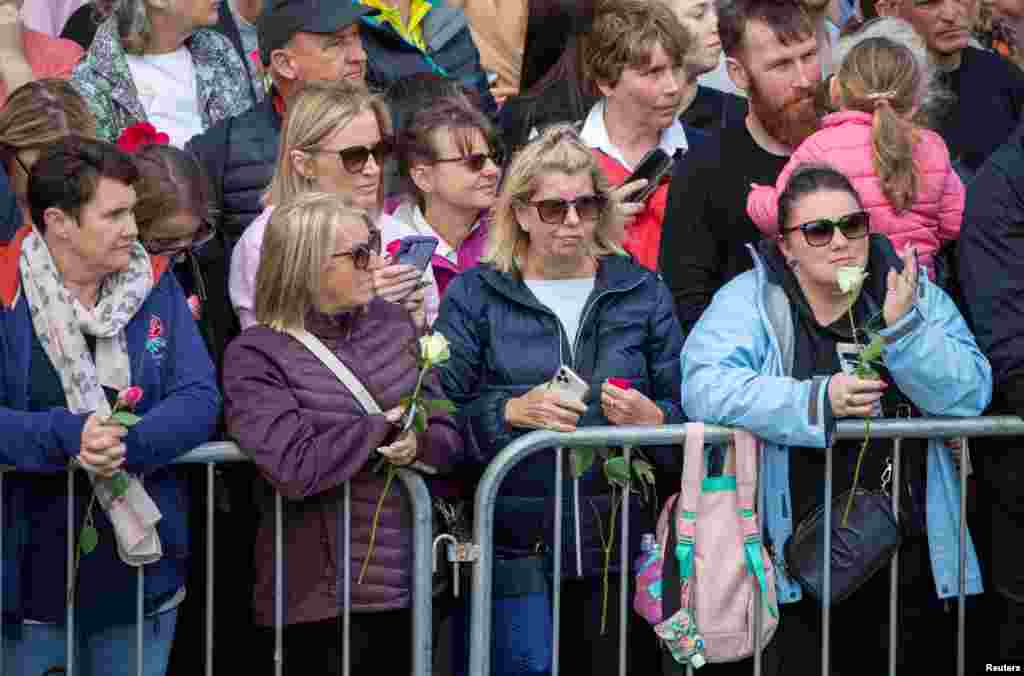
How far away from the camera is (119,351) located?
6.41 m

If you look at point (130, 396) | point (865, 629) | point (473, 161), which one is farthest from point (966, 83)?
point (130, 396)

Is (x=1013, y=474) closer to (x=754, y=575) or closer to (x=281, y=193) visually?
(x=754, y=575)

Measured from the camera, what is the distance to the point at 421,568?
645 centimetres

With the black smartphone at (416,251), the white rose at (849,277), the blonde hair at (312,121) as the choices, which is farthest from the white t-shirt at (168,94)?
the white rose at (849,277)

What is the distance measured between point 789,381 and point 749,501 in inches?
15.5

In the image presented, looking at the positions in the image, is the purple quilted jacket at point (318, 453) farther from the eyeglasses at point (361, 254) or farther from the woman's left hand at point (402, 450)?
the eyeglasses at point (361, 254)

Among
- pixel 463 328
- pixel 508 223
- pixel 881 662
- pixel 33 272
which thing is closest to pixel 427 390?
pixel 463 328

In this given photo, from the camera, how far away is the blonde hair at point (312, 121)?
7.32 metres

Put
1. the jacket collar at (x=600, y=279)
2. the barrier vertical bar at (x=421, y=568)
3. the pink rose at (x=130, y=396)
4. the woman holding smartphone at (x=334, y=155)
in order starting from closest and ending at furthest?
the pink rose at (x=130, y=396), the barrier vertical bar at (x=421, y=568), the jacket collar at (x=600, y=279), the woman holding smartphone at (x=334, y=155)

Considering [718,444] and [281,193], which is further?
[281,193]

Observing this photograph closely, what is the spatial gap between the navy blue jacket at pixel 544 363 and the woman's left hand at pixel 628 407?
0.11 m

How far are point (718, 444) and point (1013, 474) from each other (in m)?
1.03

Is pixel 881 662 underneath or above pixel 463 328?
underneath

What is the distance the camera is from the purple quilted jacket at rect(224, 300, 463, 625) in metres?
6.34
